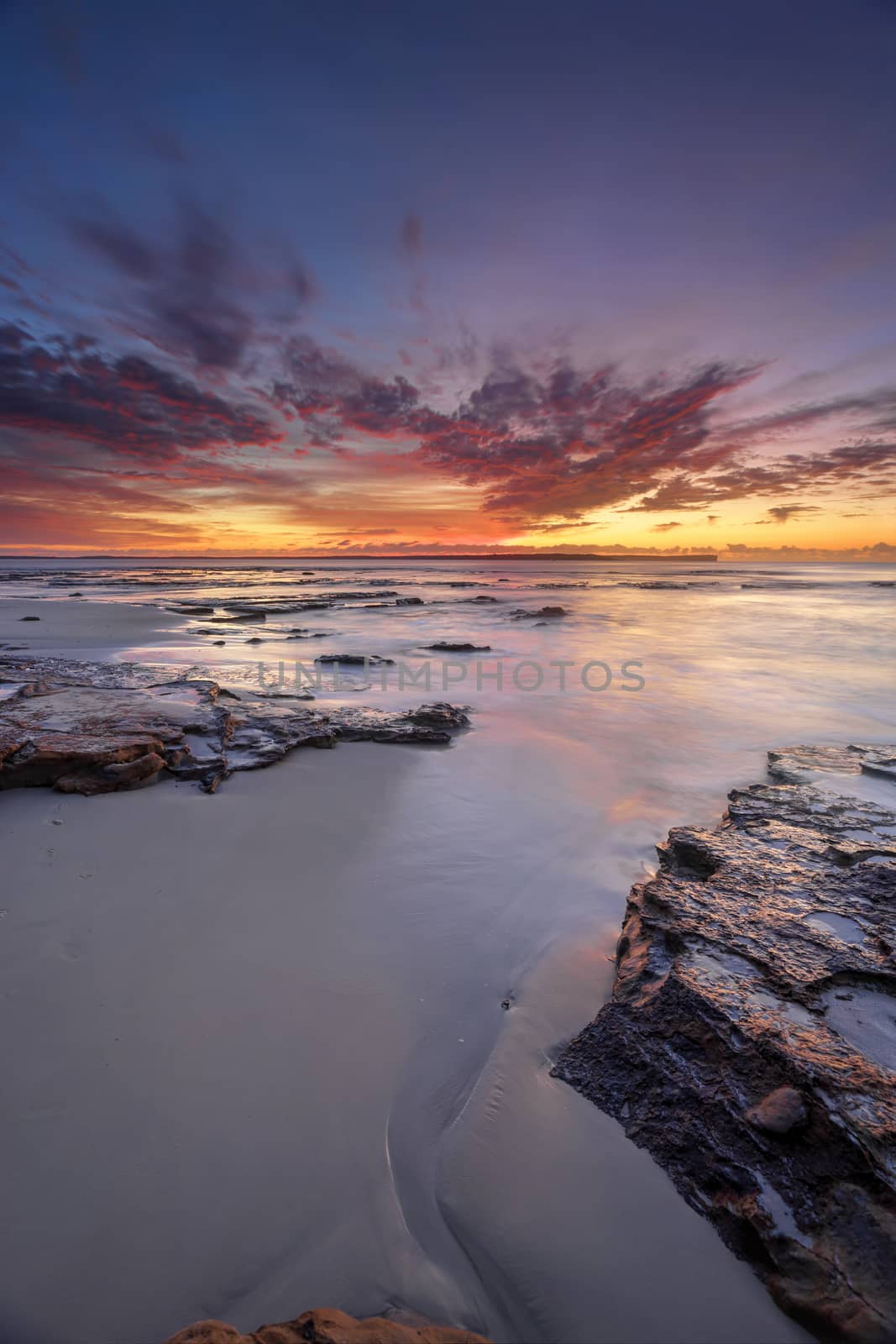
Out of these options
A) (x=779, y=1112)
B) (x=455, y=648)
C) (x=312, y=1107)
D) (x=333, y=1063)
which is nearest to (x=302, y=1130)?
(x=312, y=1107)

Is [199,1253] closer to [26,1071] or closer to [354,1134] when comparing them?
[354,1134]

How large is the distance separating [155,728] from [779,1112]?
4.30m

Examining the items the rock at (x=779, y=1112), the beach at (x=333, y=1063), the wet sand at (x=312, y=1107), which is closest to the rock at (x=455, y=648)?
the beach at (x=333, y=1063)

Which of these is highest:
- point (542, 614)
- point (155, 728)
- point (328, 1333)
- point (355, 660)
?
point (155, 728)

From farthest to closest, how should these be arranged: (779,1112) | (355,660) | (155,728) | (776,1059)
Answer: (355,660), (155,728), (776,1059), (779,1112)

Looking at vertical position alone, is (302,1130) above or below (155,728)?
below

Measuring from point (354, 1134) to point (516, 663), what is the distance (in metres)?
8.78

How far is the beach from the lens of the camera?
1300 mm

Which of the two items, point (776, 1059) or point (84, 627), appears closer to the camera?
point (776, 1059)

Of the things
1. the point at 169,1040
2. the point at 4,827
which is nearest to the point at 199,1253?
the point at 169,1040

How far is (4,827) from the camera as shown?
9.99ft

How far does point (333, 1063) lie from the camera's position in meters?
1.85

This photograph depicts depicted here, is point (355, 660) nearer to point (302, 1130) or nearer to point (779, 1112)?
point (302, 1130)

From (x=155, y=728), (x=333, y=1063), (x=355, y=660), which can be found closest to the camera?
(x=333, y=1063)
